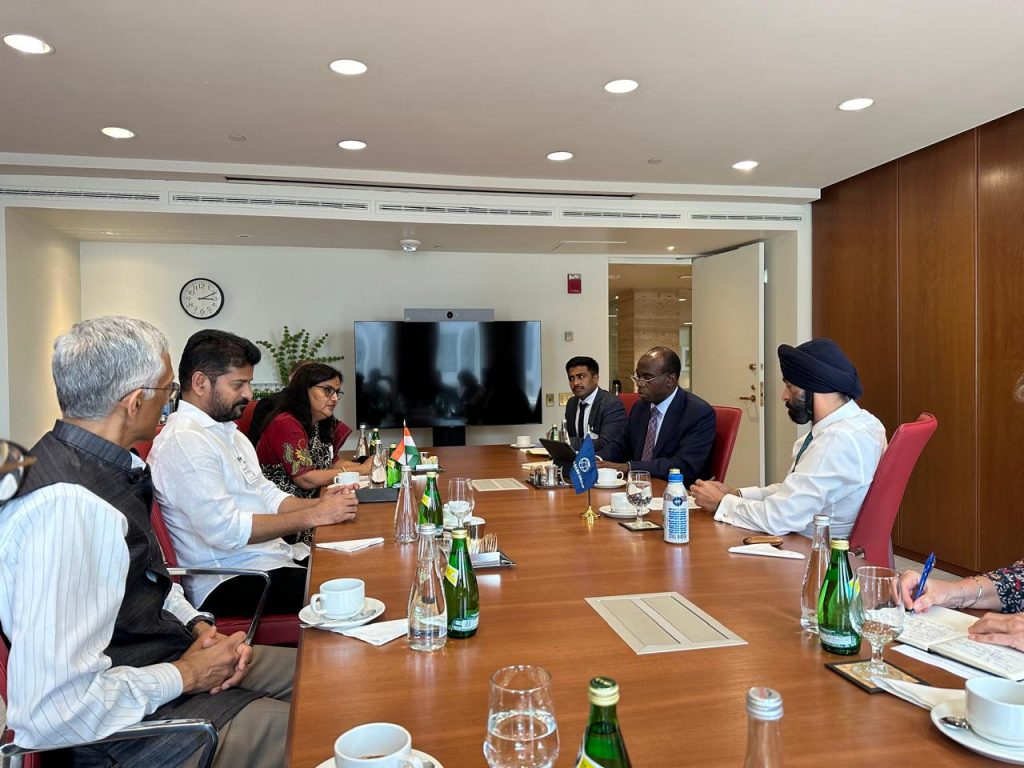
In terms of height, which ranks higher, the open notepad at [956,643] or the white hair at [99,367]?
the white hair at [99,367]

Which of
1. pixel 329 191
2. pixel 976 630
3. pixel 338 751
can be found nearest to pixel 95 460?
pixel 338 751

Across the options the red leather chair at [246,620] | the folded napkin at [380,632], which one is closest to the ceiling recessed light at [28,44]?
the red leather chair at [246,620]

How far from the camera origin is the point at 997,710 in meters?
0.85

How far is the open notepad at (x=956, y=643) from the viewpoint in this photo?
1078 mm

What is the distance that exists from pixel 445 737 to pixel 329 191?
14.7ft

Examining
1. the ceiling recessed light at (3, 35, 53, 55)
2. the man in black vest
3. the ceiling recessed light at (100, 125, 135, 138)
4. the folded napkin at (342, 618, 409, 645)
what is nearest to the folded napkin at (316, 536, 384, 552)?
the man in black vest

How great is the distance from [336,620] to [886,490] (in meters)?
1.78

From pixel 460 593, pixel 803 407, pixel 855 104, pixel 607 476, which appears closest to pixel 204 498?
pixel 460 593

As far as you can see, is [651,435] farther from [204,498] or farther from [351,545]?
[204,498]

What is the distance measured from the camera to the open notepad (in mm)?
1078

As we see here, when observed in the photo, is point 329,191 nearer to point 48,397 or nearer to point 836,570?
point 48,397

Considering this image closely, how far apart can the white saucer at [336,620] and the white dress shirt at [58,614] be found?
31 cm

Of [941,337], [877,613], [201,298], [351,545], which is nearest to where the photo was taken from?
[877,613]

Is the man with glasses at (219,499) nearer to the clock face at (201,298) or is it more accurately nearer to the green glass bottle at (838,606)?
the green glass bottle at (838,606)
